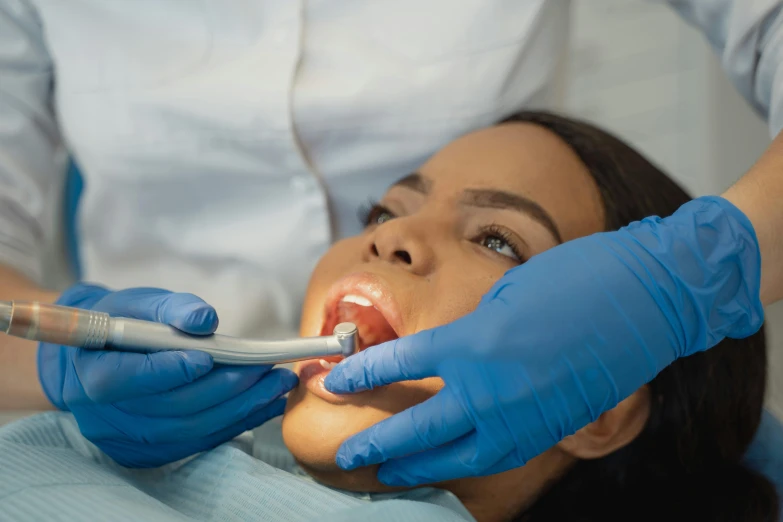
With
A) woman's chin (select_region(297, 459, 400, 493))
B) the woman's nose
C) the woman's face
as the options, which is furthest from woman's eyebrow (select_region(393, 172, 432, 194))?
woman's chin (select_region(297, 459, 400, 493))

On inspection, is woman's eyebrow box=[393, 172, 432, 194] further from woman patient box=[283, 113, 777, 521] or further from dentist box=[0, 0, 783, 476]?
dentist box=[0, 0, 783, 476]

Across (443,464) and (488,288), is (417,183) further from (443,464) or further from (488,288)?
(443,464)

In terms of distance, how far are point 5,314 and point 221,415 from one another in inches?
12.6

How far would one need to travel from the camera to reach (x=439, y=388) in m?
0.90

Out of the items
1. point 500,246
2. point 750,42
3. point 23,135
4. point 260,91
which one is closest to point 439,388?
point 500,246

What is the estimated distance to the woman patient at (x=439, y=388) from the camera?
859 mm

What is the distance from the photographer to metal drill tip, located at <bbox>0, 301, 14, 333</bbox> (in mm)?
681

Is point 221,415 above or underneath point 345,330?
underneath

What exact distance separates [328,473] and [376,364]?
195 millimetres

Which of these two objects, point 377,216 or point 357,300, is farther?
point 377,216

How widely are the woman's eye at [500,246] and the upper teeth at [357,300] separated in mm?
222

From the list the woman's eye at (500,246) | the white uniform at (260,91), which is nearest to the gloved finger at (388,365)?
the woman's eye at (500,246)

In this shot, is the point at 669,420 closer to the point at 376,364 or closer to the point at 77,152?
the point at 376,364

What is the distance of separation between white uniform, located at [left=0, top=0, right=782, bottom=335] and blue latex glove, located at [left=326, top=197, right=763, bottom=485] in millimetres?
487
